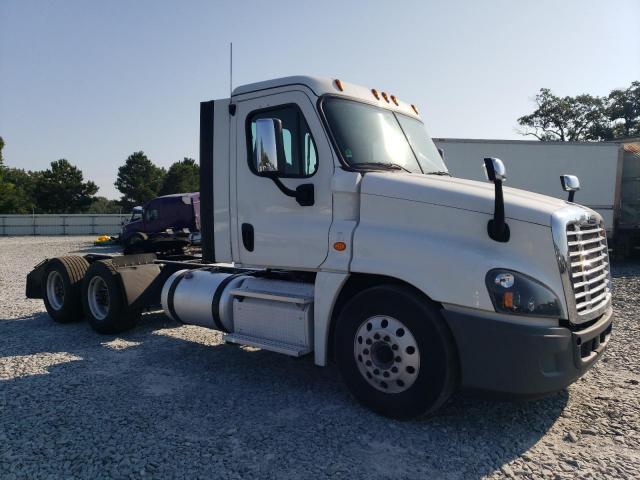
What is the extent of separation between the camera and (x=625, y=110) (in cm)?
4684

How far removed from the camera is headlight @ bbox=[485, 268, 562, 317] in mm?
3486

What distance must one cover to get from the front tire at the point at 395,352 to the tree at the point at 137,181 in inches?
2618

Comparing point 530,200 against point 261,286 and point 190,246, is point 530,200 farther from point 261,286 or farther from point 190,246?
point 190,246

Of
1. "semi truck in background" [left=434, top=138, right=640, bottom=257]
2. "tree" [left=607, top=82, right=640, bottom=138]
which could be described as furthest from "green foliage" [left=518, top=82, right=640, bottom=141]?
"semi truck in background" [left=434, top=138, right=640, bottom=257]

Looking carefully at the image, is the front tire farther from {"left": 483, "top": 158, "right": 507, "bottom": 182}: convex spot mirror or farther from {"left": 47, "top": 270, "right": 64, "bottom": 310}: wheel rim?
{"left": 47, "top": 270, "right": 64, "bottom": 310}: wheel rim

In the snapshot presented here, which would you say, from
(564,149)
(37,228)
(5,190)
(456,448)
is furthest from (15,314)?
(5,190)

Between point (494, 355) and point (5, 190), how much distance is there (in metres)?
58.8

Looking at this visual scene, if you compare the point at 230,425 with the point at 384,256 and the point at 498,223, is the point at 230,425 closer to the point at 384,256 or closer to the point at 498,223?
the point at 384,256

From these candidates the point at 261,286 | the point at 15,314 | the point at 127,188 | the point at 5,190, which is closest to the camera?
the point at 261,286

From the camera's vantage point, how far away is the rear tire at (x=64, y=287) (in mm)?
7516

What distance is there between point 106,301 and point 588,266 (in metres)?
6.28

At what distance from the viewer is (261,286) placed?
5160mm

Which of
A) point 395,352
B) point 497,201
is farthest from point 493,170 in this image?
point 395,352

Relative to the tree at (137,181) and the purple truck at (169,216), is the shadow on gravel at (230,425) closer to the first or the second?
the purple truck at (169,216)
